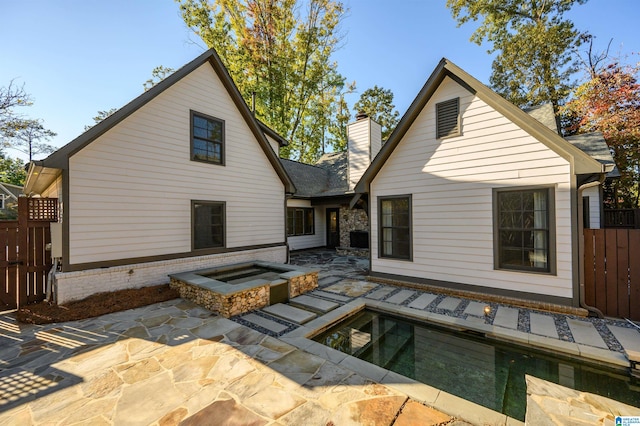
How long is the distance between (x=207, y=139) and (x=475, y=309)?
8532 millimetres

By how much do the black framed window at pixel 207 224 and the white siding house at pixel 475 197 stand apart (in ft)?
15.7

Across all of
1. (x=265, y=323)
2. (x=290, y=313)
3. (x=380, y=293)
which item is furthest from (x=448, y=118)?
(x=265, y=323)

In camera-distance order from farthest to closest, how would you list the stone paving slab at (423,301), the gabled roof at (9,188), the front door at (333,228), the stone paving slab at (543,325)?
1. the gabled roof at (9,188)
2. the front door at (333,228)
3. the stone paving slab at (423,301)
4. the stone paving slab at (543,325)

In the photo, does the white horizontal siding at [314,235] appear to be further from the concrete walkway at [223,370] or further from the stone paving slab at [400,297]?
the concrete walkway at [223,370]

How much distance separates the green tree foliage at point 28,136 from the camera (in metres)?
16.5

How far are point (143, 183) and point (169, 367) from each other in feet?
16.5

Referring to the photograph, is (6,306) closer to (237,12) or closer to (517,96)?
(237,12)

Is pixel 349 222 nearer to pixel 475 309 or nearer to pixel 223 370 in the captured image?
pixel 475 309

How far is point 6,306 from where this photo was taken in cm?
539

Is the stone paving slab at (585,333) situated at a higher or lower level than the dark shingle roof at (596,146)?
lower

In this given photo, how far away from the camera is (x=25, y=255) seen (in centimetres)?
560

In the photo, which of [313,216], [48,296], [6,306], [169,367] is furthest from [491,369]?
[313,216]

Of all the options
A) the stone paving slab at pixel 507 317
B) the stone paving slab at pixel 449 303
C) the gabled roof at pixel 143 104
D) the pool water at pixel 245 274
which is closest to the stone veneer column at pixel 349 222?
the gabled roof at pixel 143 104

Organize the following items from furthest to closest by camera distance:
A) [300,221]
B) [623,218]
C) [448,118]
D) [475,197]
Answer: [300,221]
[623,218]
[448,118]
[475,197]
